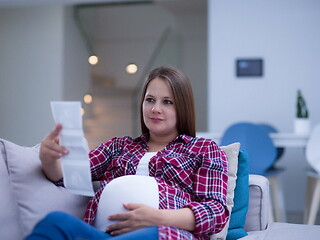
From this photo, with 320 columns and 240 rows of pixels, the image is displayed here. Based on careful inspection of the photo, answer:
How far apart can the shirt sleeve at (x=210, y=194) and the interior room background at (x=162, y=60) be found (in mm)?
3714

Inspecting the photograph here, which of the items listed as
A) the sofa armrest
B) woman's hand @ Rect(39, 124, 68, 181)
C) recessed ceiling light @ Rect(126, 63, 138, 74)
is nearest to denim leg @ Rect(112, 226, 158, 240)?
woman's hand @ Rect(39, 124, 68, 181)

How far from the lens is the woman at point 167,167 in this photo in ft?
4.47

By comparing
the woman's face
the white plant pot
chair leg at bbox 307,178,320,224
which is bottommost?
chair leg at bbox 307,178,320,224

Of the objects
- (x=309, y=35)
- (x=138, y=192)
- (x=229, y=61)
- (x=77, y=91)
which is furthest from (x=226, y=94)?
(x=138, y=192)

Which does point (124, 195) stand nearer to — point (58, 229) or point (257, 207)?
point (58, 229)

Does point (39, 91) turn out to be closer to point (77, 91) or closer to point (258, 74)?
point (77, 91)

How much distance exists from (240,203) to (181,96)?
470mm

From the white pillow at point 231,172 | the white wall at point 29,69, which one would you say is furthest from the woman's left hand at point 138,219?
the white wall at point 29,69

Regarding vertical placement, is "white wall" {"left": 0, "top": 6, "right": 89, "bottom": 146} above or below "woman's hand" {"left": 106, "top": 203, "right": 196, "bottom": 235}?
above

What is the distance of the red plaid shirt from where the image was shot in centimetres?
146

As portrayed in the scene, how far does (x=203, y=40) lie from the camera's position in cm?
868

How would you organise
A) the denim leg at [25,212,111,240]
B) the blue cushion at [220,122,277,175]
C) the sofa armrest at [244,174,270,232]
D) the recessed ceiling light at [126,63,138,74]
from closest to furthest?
1. the denim leg at [25,212,111,240]
2. the sofa armrest at [244,174,270,232]
3. the blue cushion at [220,122,277,175]
4. the recessed ceiling light at [126,63,138,74]

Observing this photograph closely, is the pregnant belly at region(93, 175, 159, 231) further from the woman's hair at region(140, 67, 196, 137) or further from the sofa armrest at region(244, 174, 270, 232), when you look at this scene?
the sofa armrest at region(244, 174, 270, 232)

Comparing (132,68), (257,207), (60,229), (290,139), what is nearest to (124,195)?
(60,229)
